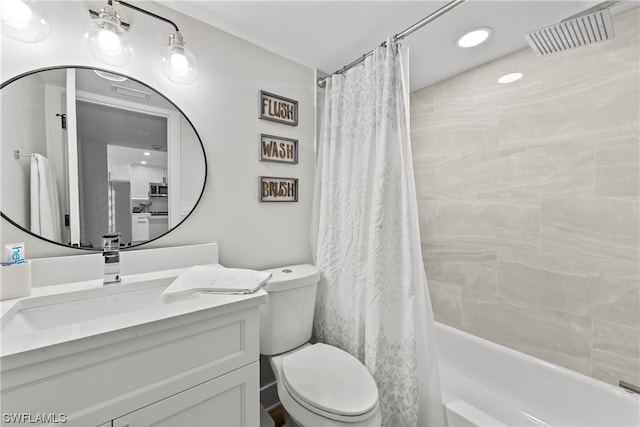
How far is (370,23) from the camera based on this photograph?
1.39 m

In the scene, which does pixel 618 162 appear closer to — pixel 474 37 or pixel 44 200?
pixel 474 37

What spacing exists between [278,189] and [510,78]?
1.60 meters

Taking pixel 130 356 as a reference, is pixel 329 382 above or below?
below

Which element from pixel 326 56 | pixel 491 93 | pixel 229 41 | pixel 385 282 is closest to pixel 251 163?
pixel 229 41

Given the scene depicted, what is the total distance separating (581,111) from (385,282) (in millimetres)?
1368

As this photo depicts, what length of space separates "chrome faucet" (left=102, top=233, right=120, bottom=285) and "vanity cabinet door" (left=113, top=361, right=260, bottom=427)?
0.52 meters

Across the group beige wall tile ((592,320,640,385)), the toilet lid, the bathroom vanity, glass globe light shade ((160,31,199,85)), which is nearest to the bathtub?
beige wall tile ((592,320,640,385))

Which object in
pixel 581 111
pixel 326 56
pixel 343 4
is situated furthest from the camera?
pixel 326 56

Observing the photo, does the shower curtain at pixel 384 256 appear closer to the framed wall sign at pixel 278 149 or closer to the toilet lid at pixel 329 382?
the toilet lid at pixel 329 382

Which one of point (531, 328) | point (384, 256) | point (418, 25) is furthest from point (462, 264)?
point (418, 25)

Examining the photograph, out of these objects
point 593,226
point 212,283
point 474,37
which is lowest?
point 212,283

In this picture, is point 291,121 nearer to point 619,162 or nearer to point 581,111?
point 581,111

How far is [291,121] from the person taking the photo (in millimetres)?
1756

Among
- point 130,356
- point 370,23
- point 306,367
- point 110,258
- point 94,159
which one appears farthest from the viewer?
point 370,23
